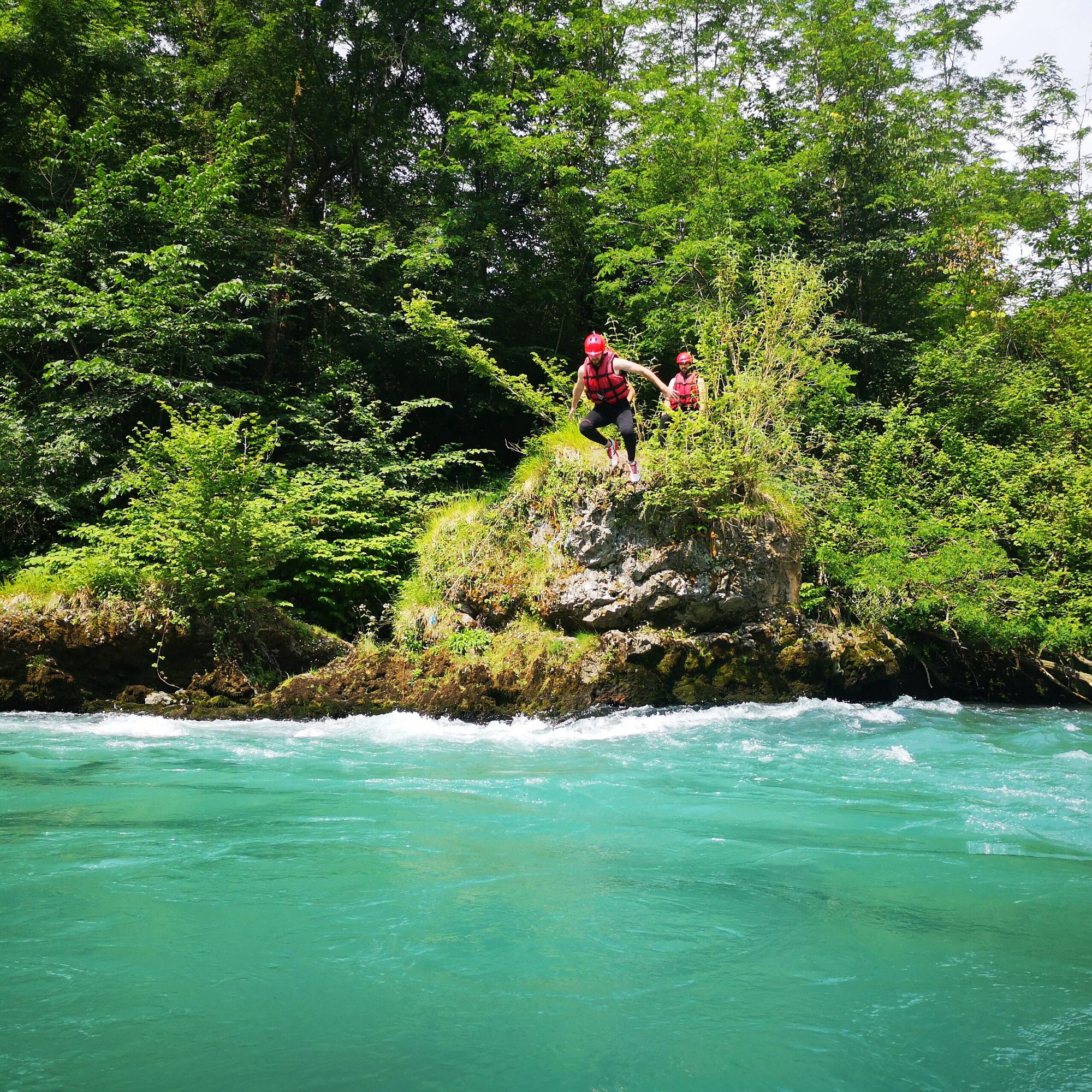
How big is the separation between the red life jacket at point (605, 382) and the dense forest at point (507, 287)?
1567 millimetres

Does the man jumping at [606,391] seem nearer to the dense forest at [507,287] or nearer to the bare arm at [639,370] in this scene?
the bare arm at [639,370]

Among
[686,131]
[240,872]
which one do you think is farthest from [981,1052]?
[686,131]

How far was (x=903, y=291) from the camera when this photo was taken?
19.0m

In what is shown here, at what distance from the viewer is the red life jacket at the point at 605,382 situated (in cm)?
850

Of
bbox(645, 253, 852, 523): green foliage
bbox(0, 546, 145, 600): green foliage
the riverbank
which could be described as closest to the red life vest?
bbox(645, 253, 852, 523): green foliage

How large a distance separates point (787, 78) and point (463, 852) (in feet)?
68.1

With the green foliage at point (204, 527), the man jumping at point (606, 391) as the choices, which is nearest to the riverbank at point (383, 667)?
the green foliage at point (204, 527)

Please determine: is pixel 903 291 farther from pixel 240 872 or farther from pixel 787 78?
pixel 240 872

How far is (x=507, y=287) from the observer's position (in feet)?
56.3

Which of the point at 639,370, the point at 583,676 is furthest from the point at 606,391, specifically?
the point at 583,676

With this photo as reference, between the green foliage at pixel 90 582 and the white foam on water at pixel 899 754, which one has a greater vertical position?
the green foliage at pixel 90 582

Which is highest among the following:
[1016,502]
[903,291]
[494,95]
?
[494,95]

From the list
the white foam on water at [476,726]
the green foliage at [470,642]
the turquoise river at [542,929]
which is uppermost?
the green foliage at [470,642]

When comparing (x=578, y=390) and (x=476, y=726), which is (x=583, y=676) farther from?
(x=578, y=390)
